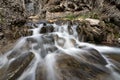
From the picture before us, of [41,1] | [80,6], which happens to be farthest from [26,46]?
[41,1]

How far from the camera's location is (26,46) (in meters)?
8.74

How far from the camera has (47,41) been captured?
9148 millimetres

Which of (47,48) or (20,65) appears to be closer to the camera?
(20,65)

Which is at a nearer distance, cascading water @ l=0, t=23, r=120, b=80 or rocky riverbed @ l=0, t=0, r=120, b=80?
cascading water @ l=0, t=23, r=120, b=80

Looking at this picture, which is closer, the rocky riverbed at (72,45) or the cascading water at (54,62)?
the cascading water at (54,62)

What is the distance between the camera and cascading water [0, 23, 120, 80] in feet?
20.3

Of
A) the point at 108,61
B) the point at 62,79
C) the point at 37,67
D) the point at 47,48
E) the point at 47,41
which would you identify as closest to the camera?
the point at 62,79

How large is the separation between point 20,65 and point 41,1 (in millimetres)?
18666

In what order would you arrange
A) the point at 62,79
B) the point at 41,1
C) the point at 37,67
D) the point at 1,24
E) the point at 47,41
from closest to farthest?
1. the point at 62,79
2. the point at 37,67
3. the point at 47,41
4. the point at 1,24
5. the point at 41,1

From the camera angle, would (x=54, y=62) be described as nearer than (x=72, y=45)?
Yes

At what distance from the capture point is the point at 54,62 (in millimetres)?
7043

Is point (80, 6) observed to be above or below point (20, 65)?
above

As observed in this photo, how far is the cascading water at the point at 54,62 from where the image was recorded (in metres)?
6.19

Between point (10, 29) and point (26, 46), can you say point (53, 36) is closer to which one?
point (26, 46)
